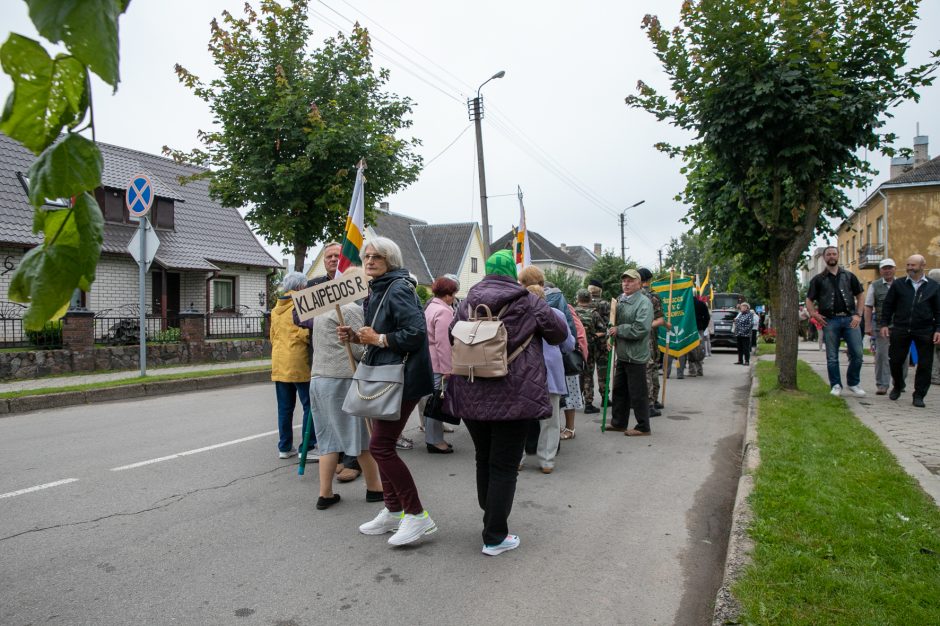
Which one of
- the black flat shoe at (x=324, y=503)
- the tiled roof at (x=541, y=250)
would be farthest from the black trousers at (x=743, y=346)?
the tiled roof at (x=541, y=250)

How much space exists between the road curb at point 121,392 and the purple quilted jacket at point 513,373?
8741 mm

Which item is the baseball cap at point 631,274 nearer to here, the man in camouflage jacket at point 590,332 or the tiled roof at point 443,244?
the man in camouflage jacket at point 590,332

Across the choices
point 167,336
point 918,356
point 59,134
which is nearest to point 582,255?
point 167,336

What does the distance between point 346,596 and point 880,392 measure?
29.8ft

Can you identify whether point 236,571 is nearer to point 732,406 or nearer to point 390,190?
point 732,406

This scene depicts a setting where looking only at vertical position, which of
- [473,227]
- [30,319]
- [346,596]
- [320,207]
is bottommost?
[346,596]

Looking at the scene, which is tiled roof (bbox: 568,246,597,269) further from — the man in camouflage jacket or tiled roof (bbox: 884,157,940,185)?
the man in camouflage jacket

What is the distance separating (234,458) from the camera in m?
6.62

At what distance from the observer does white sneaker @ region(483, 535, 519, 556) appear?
13.4 feet

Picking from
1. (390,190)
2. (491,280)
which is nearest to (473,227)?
(390,190)

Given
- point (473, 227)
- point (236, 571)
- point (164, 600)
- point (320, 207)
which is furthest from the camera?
point (473, 227)

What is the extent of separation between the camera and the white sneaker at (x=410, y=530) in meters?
4.16

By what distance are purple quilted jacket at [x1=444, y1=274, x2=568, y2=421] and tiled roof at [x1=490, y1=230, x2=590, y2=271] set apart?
53.9 meters

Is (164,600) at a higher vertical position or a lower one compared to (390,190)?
lower
